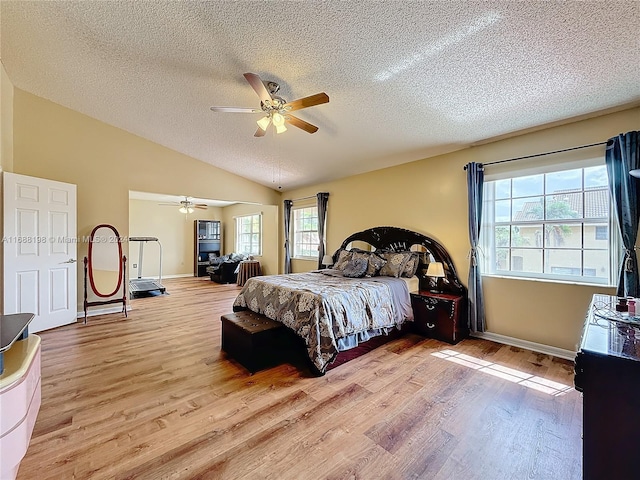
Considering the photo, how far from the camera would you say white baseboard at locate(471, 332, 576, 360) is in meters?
3.08

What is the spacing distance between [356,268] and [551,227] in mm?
2422

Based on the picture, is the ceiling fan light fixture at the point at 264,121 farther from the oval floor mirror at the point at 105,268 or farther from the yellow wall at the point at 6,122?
the oval floor mirror at the point at 105,268

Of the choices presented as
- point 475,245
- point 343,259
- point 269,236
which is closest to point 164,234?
point 269,236

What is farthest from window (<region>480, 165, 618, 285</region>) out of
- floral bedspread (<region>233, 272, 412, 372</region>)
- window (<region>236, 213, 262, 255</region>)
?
window (<region>236, 213, 262, 255</region>)

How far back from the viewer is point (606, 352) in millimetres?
1166

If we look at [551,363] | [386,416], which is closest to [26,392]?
[386,416]

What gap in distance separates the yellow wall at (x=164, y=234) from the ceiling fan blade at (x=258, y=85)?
7651 millimetres

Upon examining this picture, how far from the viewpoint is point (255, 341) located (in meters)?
2.73

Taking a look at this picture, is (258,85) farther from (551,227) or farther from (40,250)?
(40,250)

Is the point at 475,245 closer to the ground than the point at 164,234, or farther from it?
closer to the ground

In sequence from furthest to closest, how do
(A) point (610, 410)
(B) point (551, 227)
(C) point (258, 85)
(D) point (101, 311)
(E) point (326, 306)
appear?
(D) point (101, 311), (B) point (551, 227), (E) point (326, 306), (C) point (258, 85), (A) point (610, 410)

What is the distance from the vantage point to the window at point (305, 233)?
21.7ft

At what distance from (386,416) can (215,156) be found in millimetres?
5123

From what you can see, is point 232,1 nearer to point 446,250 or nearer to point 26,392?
→ point 26,392
